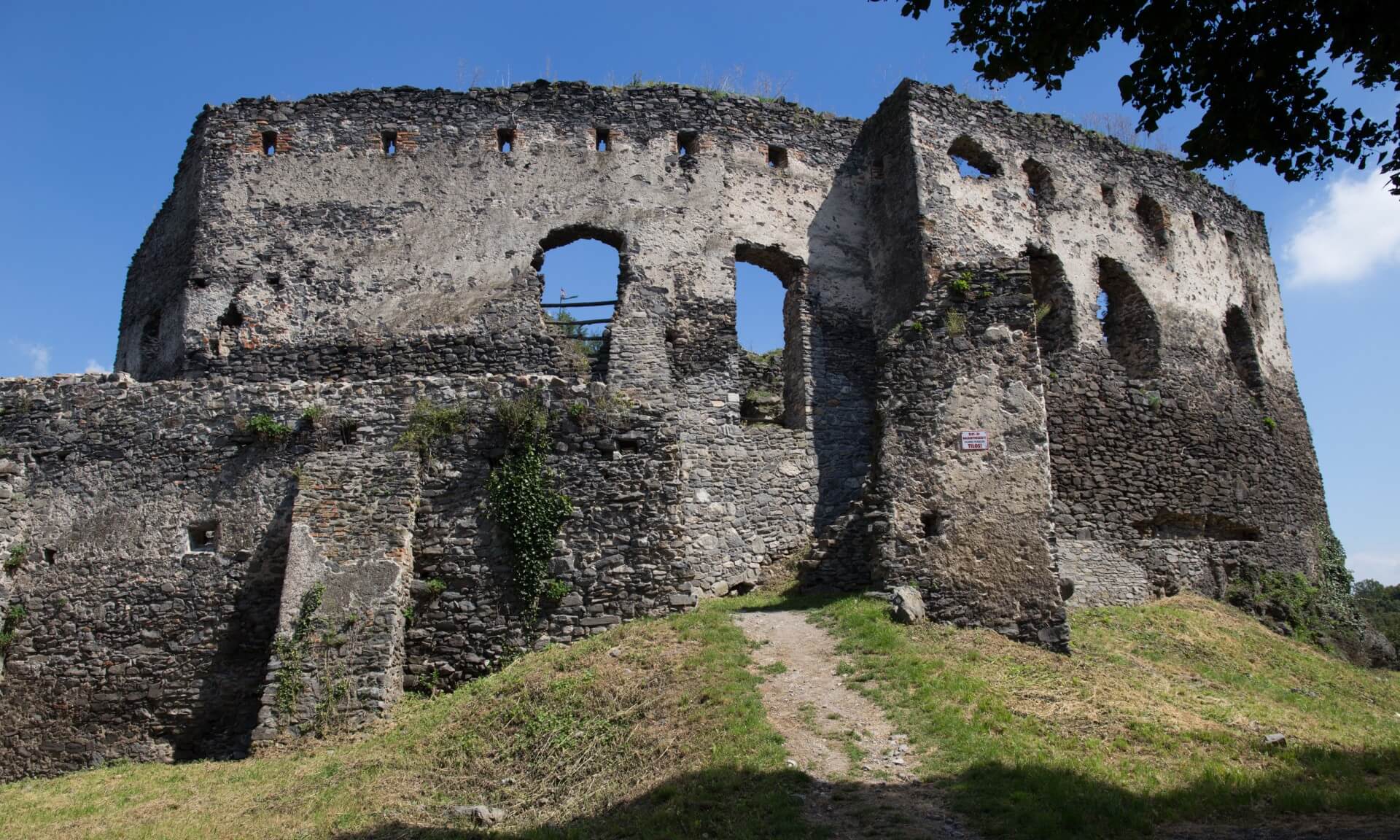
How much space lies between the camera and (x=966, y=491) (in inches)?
482

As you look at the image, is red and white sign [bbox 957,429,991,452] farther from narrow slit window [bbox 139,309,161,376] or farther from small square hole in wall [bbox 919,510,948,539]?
narrow slit window [bbox 139,309,161,376]

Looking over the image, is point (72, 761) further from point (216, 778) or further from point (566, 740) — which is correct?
point (566, 740)

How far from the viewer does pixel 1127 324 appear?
21.6m

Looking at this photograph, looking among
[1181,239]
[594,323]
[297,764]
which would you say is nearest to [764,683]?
[297,764]

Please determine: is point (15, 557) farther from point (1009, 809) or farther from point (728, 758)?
point (1009, 809)

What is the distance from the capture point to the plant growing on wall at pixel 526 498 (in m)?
11.9

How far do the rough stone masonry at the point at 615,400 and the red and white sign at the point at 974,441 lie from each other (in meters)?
0.07

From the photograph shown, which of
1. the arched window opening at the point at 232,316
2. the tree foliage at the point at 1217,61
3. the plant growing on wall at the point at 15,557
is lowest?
the plant growing on wall at the point at 15,557

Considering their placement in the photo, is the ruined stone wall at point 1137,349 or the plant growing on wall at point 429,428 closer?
the plant growing on wall at point 429,428

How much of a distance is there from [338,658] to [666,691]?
3.97 meters

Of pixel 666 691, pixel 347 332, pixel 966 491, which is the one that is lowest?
pixel 666 691

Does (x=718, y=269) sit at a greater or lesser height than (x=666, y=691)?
greater

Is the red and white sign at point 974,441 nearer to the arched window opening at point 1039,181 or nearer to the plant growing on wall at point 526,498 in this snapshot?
the plant growing on wall at point 526,498

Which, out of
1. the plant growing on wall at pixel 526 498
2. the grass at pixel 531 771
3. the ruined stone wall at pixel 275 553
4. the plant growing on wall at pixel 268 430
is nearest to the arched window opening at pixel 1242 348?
the ruined stone wall at pixel 275 553
